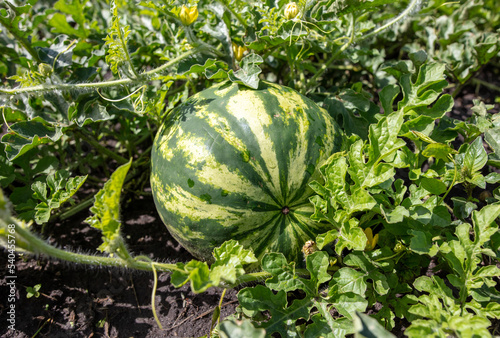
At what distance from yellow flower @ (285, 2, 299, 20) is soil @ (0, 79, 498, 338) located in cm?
149

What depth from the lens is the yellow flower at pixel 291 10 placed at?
210 centimetres

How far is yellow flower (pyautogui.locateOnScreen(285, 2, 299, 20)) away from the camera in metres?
2.10

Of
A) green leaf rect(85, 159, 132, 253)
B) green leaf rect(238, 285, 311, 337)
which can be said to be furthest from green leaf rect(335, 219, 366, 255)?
green leaf rect(85, 159, 132, 253)

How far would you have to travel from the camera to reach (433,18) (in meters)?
3.11

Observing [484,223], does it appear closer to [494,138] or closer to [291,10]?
[494,138]

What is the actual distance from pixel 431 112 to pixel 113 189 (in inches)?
63.6

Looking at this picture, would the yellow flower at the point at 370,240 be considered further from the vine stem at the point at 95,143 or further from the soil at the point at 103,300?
the vine stem at the point at 95,143

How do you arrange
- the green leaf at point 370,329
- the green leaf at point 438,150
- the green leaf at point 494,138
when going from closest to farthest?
the green leaf at point 370,329 → the green leaf at point 438,150 → the green leaf at point 494,138

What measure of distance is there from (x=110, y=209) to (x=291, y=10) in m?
1.43

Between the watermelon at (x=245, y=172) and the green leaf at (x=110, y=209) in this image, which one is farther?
the watermelon at (x=245, y=172)

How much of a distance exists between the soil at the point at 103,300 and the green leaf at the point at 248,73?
1.03 m

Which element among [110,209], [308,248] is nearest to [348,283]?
[308,248]

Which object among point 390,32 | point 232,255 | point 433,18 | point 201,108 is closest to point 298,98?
point 201,108

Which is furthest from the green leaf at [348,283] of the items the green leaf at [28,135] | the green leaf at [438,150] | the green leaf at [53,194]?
the green leaf at [28,135]
